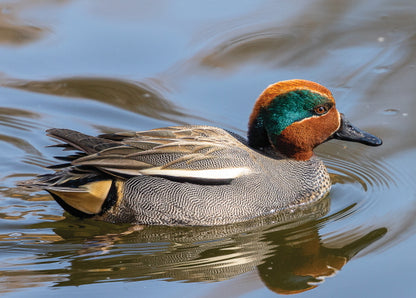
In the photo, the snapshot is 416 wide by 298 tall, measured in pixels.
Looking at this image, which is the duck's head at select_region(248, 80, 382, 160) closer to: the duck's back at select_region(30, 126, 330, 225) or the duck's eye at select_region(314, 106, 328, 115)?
the duck's eye at select_region(314, 106, 328, 115)

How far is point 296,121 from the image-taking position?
258 inches

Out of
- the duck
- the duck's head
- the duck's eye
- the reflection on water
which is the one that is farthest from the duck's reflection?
the reflection on water

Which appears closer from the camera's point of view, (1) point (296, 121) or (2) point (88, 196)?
(2) point (88, 196)

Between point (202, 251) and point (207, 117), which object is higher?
point (207, 117)

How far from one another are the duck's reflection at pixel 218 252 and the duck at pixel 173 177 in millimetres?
123

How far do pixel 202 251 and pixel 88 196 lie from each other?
107 centimetres

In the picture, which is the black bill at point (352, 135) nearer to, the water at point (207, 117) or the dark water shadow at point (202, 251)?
the water at point (207, 117)

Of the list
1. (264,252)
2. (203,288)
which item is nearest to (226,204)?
(264,252)

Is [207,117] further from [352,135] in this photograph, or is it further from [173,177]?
[173,177]

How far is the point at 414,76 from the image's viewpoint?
8547 millimetres

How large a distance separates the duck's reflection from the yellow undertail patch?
178 mm

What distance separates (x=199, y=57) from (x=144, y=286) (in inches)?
181

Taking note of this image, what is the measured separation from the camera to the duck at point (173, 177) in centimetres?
614

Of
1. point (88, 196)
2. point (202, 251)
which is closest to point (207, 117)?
point (88, 196)
